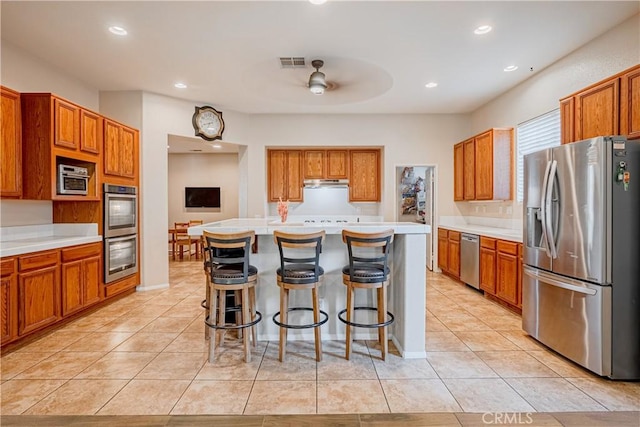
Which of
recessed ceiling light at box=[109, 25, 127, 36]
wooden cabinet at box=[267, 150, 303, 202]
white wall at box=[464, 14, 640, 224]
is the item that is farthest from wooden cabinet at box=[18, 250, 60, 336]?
white wall at box=[464, 14, 640, 224]

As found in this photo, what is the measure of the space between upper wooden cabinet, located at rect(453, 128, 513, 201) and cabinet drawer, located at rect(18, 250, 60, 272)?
5417 millimetres

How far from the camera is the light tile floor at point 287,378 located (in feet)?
6.78

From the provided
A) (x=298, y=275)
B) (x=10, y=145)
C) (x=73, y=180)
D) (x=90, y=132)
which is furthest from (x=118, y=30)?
(x=298, y=275)

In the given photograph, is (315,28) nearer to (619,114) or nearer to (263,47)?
(263,47)

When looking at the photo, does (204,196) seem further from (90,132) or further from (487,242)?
(487,242)

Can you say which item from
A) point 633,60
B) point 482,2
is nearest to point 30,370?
point 482,2

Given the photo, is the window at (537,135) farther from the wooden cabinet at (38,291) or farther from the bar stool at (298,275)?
the wooden cabinet at (38,291)

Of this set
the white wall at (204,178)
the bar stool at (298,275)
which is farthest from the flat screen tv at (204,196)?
the bar stool at (298,275)

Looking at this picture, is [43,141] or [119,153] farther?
[119,153]

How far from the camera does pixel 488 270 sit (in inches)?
170

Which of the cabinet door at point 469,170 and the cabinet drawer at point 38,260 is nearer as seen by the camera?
the cabinet drawer at point 38,260

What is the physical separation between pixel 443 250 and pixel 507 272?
1873mm

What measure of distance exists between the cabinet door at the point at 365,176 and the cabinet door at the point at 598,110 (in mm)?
3560

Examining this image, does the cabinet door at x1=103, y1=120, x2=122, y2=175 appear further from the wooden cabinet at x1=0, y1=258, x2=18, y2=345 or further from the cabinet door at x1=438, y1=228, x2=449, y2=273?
the cabinet door at x1=438, y1=228, x2=449, y2=273
